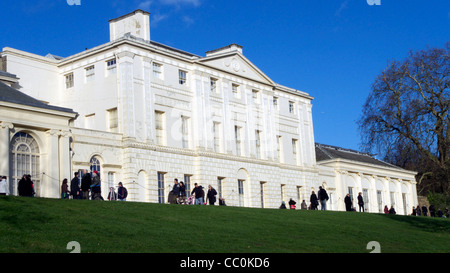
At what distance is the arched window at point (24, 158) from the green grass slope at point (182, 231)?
8562 mm

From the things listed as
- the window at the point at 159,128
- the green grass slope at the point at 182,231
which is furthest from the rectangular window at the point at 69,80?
the green grass slope at the point at 182,231

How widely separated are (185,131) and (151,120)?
3848 mm

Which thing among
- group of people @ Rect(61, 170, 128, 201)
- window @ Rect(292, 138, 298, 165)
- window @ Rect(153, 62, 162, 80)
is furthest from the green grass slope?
window @ Rect(292, 138, 298, 165)

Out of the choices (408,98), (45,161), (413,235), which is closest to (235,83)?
(408,98)

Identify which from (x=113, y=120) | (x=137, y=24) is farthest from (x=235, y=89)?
(x=113, y=120)

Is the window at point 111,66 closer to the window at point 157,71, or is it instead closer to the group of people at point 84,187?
the window at point 157,71

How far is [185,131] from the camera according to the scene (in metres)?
48.7

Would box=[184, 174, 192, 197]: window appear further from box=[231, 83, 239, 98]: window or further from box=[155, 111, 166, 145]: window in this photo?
box=[231, 83, 239, 98]: window

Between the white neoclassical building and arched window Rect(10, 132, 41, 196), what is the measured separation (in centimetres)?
7

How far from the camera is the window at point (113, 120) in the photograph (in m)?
45.0

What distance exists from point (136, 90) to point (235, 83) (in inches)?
445
